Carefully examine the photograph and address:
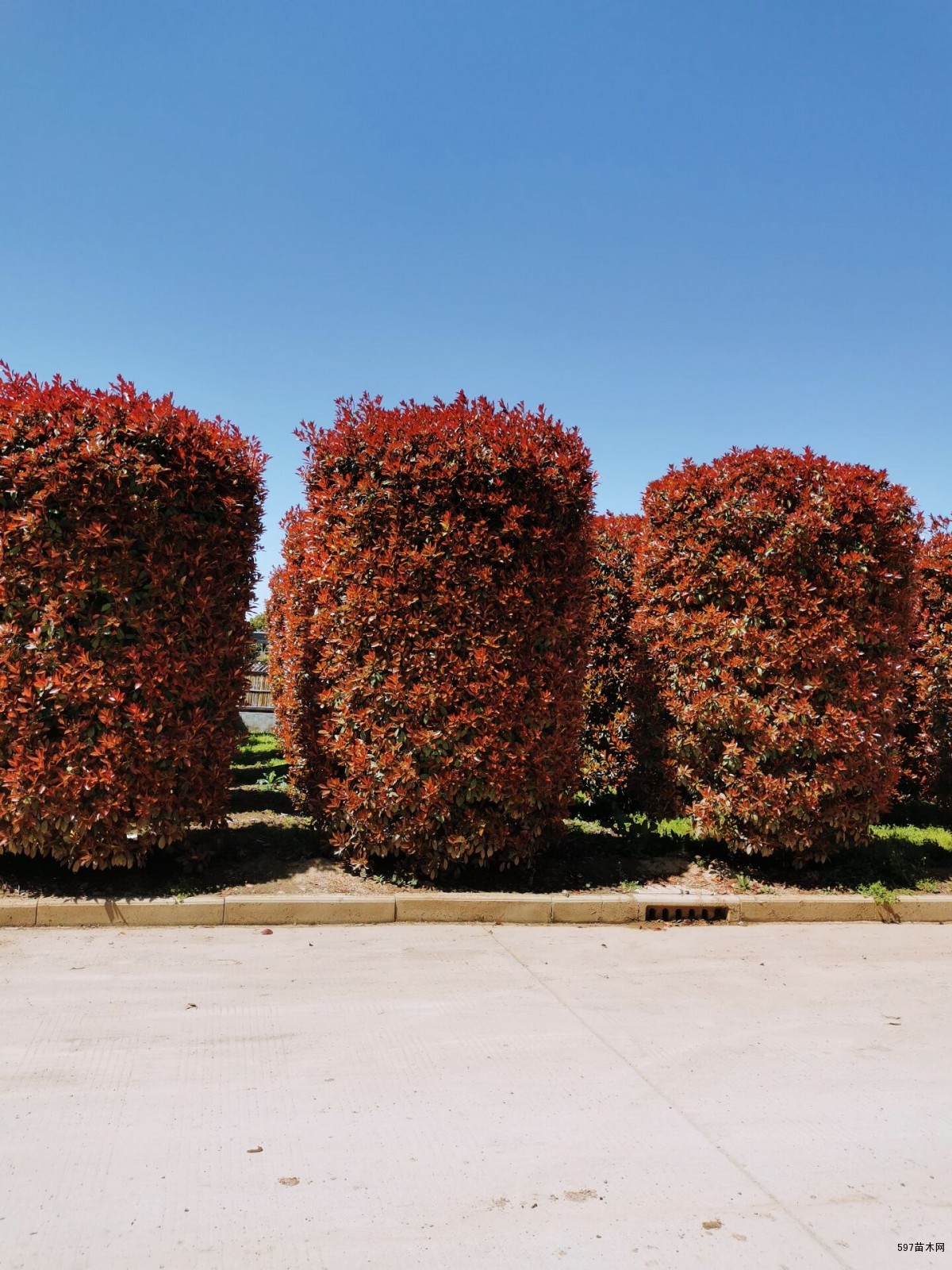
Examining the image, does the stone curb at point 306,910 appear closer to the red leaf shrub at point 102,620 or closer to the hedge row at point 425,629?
the hedge row at point 425,629

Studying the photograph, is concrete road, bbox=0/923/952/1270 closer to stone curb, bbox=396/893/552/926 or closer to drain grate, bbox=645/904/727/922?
stone curb, bbox=396/893/552/926

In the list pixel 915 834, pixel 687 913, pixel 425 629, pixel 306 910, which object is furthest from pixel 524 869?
pixel 915 834

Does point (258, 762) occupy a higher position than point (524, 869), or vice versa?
point (258, 762)

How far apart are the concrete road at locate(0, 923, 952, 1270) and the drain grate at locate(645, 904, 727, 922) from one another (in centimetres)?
110

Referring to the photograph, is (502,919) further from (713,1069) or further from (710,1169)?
(710,1169)

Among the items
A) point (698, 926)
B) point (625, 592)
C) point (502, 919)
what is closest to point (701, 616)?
point (625, 592)

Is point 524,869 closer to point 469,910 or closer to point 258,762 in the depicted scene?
point 469,910

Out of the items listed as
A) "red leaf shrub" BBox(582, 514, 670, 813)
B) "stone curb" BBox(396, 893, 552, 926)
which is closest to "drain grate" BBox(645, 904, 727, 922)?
"stone curb" BBox(396, 893, 552, 926)

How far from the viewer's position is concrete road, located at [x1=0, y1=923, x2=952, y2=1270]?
2.71 m

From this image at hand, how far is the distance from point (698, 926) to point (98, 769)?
447 cm

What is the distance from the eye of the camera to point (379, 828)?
6.69 m

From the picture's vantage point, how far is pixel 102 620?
605cm

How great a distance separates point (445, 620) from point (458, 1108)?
142 inches

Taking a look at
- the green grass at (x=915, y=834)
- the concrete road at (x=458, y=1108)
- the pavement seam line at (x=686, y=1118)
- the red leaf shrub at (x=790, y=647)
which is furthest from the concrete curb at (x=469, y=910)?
the green grass at (x=915, y=834)
